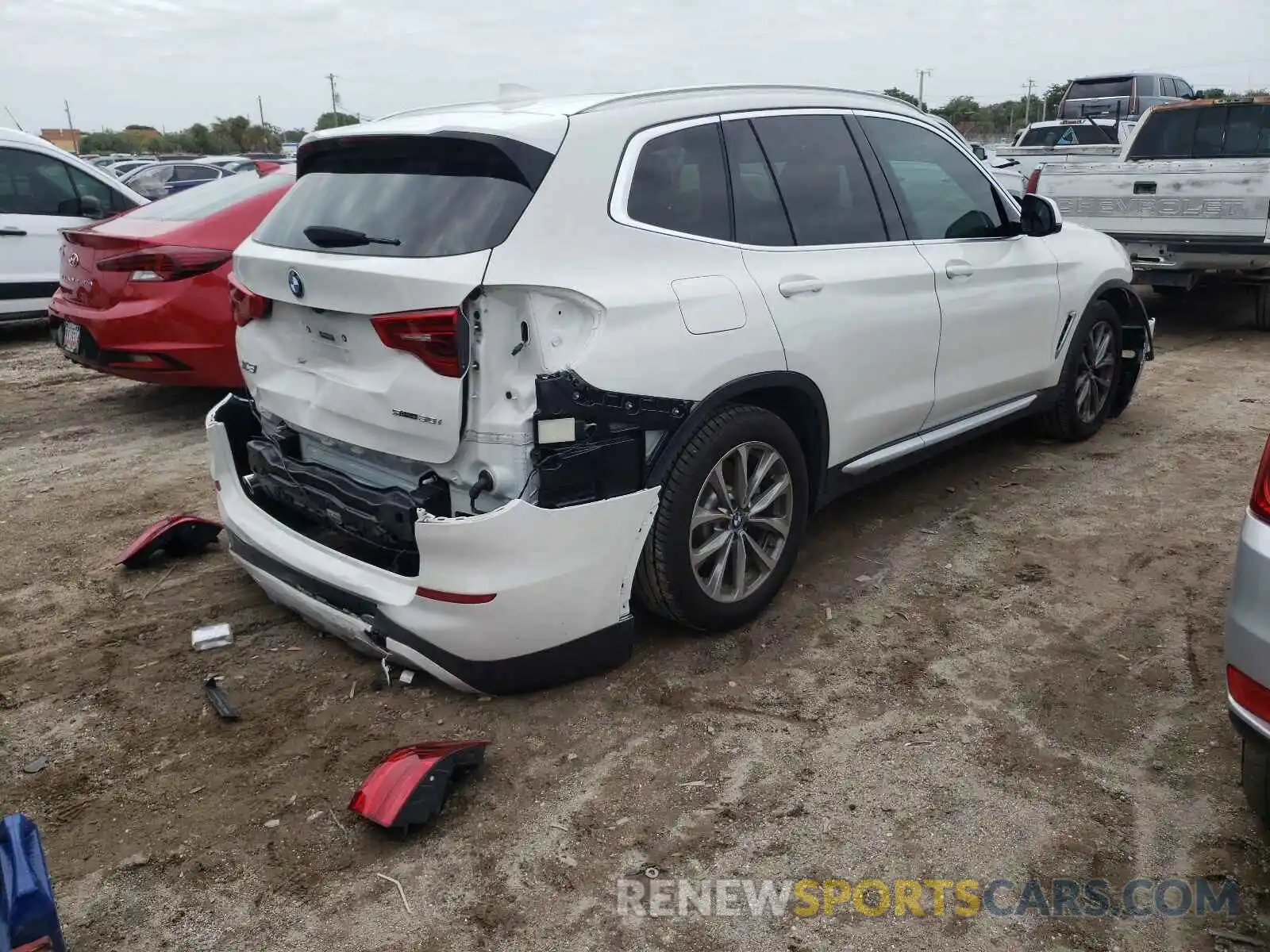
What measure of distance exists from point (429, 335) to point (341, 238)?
53 cm

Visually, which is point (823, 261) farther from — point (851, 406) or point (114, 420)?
point (114, 420)

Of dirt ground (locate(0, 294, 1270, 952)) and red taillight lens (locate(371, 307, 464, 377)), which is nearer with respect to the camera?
dirt ground (locate(0, 294, 1270, 952))

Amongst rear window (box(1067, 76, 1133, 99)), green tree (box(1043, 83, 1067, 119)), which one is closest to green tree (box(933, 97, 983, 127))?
green tree (box(1043, 83, 1067, 119))

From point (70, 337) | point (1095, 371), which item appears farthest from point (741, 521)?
point (70, 337)

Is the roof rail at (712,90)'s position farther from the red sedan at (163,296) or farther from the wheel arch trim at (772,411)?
the red sedan at (163,296)

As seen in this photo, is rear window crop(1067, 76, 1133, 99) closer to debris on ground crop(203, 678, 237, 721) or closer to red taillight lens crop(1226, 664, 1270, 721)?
red taillight lens crop(1226, 664, 1270, 721)

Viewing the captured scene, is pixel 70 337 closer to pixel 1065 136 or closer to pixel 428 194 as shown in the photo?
pixel 428 194

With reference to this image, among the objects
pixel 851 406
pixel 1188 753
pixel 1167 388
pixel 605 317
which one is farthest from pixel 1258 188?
pixel 605 317

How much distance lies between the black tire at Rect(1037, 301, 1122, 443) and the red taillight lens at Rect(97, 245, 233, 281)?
190 inches

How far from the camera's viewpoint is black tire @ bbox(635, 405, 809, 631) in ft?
10.9

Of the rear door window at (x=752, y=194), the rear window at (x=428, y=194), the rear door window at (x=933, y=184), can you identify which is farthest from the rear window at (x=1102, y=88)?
the rear window at (x=428, y=194)

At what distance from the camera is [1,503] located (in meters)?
5.26

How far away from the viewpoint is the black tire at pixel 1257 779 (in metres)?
2.53

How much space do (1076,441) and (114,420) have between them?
19.7 ft
